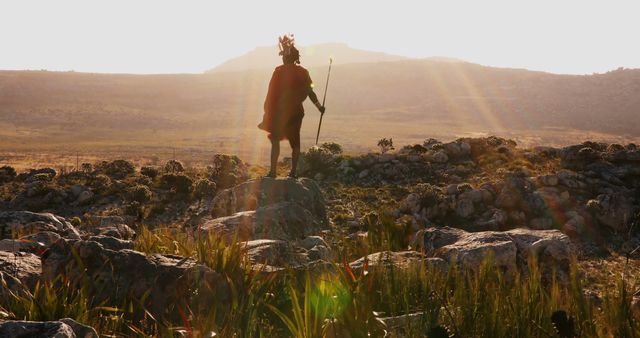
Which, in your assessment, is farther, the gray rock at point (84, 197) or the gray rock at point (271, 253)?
the gray rock at point (84, 197)

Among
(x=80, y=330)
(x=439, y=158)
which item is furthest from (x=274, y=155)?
(x=439, y=158)

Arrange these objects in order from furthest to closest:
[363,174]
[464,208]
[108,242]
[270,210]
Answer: [363,174], [464,208], [270,210], [108,242]

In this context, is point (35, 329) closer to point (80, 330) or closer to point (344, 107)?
point (80, 330)

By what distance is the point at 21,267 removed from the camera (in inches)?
214

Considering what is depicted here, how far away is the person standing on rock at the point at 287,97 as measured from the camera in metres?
11.2

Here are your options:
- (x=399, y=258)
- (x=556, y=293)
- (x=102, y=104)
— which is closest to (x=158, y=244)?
(x=399, y=258)

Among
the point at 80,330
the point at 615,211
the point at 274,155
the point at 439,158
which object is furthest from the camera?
the point at 439,158

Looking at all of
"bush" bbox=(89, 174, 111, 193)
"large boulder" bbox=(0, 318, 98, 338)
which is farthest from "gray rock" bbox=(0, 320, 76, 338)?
"bush" bbox=(89, 174, 111, 193)

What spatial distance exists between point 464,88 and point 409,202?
151919 mm

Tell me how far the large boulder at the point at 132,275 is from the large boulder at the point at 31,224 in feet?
13.8

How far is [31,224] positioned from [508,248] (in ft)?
25.9

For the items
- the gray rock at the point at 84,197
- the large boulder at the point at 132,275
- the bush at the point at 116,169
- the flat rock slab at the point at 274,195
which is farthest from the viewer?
the bush at the point at 116,169

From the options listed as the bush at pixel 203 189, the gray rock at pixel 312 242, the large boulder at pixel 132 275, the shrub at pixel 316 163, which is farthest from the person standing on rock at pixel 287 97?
the shrub at pixel 316 163

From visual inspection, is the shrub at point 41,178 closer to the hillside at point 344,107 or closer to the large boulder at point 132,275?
the large boulder at point 132,275
